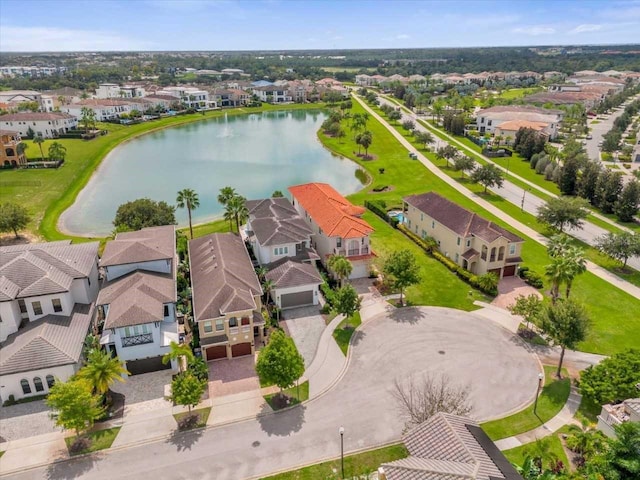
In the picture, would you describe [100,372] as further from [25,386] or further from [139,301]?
[25,386]

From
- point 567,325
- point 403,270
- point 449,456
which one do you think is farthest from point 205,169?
point 449,456

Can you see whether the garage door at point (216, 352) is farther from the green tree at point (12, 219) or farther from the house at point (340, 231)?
the green tree at point (12, 219)

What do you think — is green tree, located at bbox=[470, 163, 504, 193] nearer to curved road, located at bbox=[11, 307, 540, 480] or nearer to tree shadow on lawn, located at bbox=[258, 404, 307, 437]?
curved road, located at bbox=[11, 307, 540, 480]

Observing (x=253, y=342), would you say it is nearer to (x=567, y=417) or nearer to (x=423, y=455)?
(x=423, y=455)

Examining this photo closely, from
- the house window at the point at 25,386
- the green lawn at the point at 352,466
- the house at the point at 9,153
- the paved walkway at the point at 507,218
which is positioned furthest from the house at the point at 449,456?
the house at the point at 9,153

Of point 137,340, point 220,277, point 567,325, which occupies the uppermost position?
point 220,277

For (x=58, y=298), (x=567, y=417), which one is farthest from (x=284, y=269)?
(x=567, y=417)
